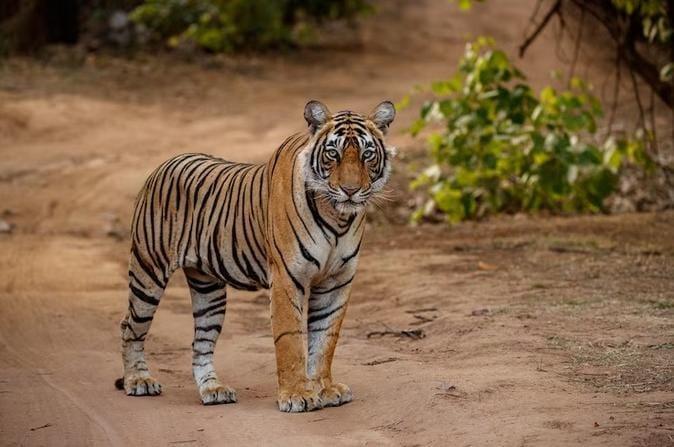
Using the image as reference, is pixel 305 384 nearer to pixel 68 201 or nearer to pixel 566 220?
pixel 566 220

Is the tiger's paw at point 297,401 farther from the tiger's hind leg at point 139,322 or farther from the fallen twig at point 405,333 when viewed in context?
the fallen twig at point 405,333

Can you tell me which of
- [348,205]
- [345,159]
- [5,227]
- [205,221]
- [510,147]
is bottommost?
[5,227]

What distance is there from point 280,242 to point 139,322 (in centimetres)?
110

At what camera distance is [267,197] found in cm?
616

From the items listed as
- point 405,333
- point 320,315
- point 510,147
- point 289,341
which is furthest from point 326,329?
point 510,147

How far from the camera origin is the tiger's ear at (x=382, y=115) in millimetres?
5996

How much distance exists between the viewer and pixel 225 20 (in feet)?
65.6

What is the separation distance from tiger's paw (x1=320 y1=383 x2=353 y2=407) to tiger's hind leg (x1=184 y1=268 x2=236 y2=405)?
22.3 inches

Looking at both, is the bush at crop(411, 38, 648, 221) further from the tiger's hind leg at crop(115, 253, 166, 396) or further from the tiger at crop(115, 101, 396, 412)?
the tiger's hind leg at crop(115, 253, 166, 396)

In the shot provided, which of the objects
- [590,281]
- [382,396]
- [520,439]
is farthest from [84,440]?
[590,281]

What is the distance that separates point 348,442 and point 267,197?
148 cm

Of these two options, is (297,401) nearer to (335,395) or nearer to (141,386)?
(335,395)

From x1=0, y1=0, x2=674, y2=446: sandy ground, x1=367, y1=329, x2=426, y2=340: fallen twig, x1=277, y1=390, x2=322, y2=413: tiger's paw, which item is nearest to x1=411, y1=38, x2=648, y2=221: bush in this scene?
x1=0, y1=0, x2=674, y2=446: sandy ground

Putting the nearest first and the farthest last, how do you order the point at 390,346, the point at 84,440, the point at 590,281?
the point at 84,440 → the point at 390,346 → the point at 590,281
